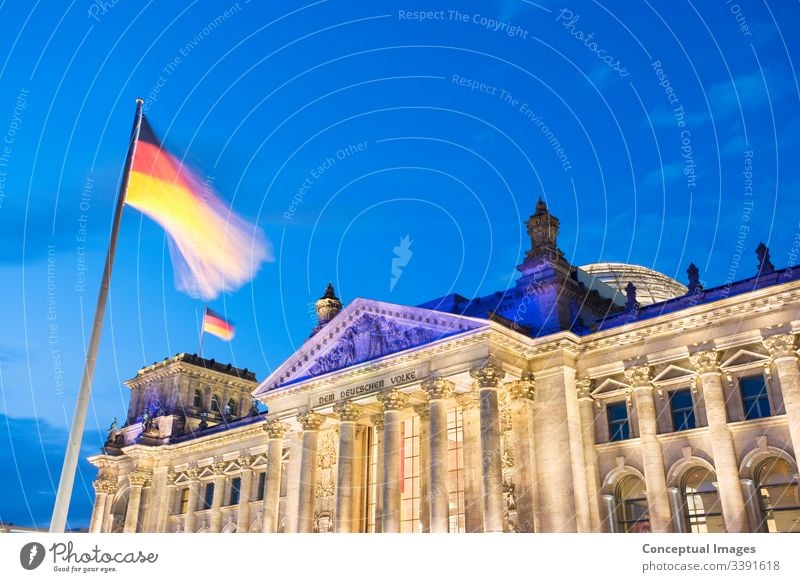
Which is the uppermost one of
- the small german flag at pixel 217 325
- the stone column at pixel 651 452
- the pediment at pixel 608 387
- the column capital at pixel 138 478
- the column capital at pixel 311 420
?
the small german flag at pixel 217 325

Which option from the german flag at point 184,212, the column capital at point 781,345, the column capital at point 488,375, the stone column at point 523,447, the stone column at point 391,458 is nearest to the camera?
the german flag at point 184,212

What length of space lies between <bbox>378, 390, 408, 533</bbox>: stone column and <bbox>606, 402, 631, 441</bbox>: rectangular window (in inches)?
504

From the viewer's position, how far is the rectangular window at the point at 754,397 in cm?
3594

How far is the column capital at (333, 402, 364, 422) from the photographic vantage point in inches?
1871

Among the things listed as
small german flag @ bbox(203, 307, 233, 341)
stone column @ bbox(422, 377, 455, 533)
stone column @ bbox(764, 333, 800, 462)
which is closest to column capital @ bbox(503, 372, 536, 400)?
stone column @ bbox(422, 377, 455, 533)

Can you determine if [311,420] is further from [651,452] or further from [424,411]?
[651,452]

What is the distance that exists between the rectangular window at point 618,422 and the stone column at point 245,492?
32.7 meters

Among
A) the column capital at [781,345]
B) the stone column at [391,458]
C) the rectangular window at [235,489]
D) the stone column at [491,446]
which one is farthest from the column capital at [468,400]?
the rectangular window at [235,489]

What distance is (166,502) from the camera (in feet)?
227

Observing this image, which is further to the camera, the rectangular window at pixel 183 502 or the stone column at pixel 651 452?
the rectangular window at pixel 183 502

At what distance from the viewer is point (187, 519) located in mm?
65875

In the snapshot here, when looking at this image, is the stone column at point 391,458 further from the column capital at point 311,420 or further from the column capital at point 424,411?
the column capital at point 311,420
